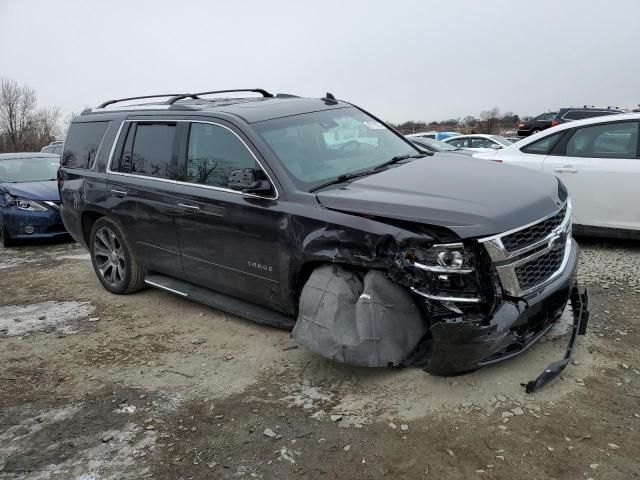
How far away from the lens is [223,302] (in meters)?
4.50

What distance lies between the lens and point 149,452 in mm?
3045

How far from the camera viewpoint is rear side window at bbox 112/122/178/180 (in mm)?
4801

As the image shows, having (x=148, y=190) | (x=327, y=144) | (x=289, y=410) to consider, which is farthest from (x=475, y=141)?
(x=289, y=410)

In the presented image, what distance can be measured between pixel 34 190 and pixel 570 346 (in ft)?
28.2

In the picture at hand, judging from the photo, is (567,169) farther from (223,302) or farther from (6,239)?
(6,239)

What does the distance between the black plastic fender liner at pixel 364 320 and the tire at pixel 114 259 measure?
2.65 metres

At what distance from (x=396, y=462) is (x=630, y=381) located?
1630 mm

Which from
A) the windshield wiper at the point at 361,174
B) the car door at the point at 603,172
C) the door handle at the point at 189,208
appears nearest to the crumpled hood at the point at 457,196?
the windshield wiper at the point at 361,174

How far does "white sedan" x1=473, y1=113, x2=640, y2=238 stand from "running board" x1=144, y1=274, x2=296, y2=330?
12.9 feet

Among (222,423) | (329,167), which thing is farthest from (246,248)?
(222,423)

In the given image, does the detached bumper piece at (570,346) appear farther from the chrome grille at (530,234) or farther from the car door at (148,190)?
the car door at (148,190)

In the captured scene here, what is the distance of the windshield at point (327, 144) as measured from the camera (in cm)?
405

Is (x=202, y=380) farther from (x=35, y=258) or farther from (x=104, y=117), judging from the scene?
(x=35, y=258)

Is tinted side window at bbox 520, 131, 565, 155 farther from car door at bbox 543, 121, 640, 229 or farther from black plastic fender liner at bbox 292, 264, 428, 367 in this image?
black plastic fender liner at bbox 292, 264, 428, 367
